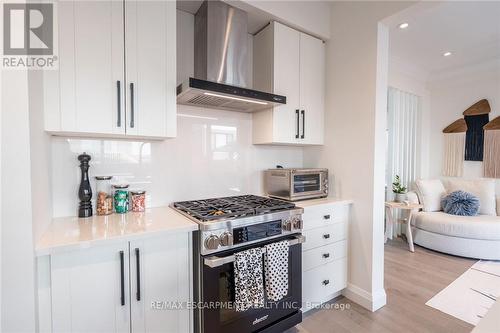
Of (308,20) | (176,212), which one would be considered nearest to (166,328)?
(176,212)

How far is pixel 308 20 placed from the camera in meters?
2.22

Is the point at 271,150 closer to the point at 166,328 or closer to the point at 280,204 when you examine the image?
the point at 280,204

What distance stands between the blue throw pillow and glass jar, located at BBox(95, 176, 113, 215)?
14.1ft

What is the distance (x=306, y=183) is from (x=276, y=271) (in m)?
0.91

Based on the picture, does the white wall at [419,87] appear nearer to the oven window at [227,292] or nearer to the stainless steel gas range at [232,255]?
the stainless steel gas range at [232,255]

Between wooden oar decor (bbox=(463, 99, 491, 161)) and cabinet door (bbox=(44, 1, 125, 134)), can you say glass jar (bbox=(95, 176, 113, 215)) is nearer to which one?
cabinet door (bbox=(44, 1, 125, 134))

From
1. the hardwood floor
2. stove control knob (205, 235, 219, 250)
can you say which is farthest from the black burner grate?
the hardwood floor

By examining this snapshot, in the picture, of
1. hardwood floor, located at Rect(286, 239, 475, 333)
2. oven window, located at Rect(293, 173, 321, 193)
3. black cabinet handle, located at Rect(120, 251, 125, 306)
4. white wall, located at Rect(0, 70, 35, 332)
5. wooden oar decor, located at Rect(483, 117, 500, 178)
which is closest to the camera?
white wall, located at Rect(0, 70, 35, 332)

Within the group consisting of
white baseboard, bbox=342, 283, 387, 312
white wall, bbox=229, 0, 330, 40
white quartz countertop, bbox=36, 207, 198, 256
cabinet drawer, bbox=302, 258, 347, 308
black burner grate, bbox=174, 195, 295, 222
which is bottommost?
white baseboard, bbox=342, 283, 387, 312

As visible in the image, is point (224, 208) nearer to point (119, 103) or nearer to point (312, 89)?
point (119, 103)

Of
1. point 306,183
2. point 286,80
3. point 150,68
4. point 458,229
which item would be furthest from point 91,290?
point 458,229

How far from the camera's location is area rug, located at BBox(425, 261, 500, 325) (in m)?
2.01

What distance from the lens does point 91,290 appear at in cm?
118

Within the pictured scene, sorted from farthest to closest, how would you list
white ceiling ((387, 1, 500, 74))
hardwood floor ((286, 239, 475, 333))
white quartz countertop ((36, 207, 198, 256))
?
1. white ceiling ((387, 1, 500, 74))
2. hardwood floor ((286, 239, 475, 333))
3. white quartz countertop ((36, 207, 198, 256))
